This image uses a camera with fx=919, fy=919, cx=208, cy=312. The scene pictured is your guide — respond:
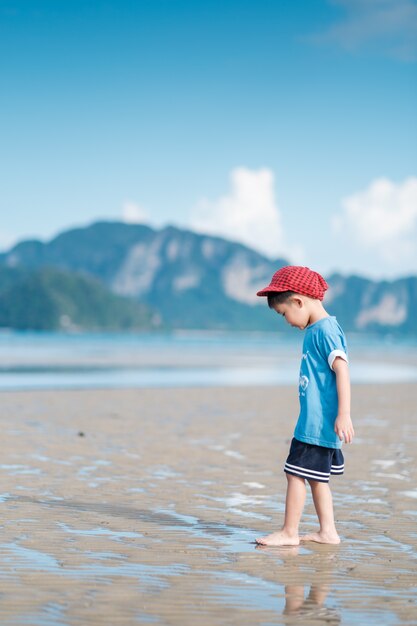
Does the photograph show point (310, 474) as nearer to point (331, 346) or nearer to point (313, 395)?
point (313, 395)

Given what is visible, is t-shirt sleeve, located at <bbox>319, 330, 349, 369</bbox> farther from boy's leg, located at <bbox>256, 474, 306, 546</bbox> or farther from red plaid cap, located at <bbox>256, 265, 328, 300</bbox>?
boy's leg, located at <bbox>256, 474, 306, 546</bbox>

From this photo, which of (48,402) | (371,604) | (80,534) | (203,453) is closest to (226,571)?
(371,604)

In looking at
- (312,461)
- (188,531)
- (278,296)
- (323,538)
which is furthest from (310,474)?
(278,296)

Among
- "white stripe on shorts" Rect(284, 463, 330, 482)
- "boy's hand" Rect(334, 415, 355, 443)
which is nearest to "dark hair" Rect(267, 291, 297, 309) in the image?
"boy's hand" Rect(334, 415, 355, 443)

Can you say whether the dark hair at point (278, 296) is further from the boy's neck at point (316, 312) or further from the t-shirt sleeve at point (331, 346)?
the t-shirt sleeve at point (331, 346)

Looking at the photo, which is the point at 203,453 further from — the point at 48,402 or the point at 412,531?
the point at 48,402

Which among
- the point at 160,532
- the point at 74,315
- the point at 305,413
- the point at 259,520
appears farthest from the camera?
the point at 74,315

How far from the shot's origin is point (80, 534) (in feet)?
17.7

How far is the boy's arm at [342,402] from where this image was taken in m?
4.99

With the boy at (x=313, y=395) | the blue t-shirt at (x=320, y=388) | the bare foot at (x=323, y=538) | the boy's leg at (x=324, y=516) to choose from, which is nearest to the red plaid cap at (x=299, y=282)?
the boy at (x=313, y=395)

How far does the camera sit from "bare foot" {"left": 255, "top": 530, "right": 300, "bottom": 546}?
519 cm

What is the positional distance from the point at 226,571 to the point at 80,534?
119 cm

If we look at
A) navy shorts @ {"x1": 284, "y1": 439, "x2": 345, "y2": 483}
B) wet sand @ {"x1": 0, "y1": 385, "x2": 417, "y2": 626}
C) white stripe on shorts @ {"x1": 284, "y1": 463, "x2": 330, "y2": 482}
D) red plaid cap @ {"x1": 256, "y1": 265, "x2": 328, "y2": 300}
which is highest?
red plaid cap @ {"x1": 256, "y1": 265, "x2": 328, "y2": 300}

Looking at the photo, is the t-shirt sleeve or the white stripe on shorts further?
the white stripe on shorts
